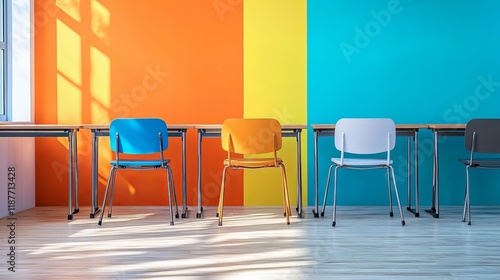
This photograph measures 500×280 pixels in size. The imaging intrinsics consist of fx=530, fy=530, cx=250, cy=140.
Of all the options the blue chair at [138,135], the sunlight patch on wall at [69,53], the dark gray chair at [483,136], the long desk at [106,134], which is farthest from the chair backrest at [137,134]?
the dark gray chair at [483,136]

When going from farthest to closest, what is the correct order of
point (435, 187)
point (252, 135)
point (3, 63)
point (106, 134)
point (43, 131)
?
1. point (3, 63)
2. point (435, 187)
3. point (106, 134)
4. point (43, 131)
5. point (252, 135)

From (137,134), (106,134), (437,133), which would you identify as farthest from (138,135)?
Answer: (437,133)

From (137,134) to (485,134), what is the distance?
8.64 feet

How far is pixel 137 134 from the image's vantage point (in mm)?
4004

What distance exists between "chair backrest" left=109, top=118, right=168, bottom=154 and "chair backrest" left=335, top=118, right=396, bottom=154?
4.63 feet

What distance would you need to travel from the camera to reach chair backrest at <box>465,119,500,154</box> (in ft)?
13.1

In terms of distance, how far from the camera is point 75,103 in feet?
16.4

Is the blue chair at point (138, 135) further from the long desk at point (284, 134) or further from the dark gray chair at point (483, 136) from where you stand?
the dark gray chair at point (483, 136)

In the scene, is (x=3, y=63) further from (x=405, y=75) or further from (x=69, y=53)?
(x=405, y=75)

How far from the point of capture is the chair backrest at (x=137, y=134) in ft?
13.1

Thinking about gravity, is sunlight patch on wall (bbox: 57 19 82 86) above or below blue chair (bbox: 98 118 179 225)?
above

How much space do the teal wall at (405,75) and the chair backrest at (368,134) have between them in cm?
94

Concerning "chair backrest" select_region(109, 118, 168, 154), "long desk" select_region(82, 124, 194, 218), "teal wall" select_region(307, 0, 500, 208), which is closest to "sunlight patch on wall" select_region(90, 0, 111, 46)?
"long desk" select_region(82, 124, 194, 218)

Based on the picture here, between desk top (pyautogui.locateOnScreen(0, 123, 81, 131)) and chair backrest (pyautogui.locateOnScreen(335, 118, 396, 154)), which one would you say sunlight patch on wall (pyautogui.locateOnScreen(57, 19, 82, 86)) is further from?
chair backrest (pyautogui.locateOnScreen(335, 118, 396, 154))
